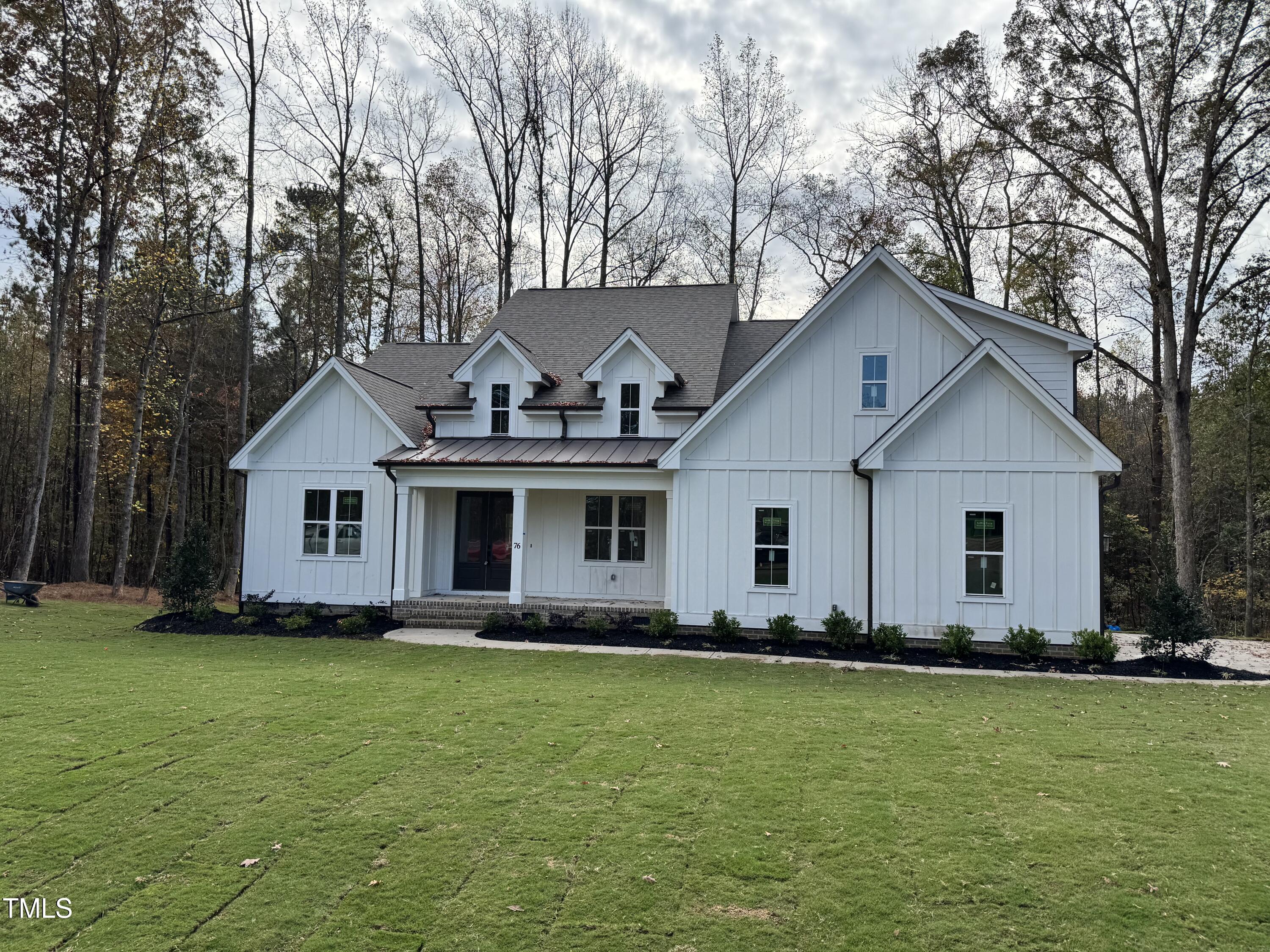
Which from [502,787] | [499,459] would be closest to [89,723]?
[502,787]

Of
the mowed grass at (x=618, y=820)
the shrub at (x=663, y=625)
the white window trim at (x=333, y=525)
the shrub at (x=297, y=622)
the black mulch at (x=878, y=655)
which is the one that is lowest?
the mowed grass at (x=618, y=820)

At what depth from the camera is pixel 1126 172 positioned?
21.0 m

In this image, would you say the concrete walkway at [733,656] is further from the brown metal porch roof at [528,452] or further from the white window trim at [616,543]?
the brown metal porch roof at [528,452]

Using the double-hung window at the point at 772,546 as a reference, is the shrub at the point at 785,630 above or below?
below

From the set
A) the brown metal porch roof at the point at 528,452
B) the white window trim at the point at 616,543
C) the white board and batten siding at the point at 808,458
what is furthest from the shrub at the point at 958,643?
the white window trim at the point at 616,543

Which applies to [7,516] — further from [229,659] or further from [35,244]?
[229,659]

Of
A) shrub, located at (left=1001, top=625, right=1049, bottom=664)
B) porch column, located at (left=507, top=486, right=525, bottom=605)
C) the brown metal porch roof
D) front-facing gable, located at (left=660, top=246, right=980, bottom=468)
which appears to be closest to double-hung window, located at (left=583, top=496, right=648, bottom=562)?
the brown metal porch roof

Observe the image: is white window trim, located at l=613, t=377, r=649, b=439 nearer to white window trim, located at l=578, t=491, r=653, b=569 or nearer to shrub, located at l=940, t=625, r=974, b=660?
white window trim, located at l=578, t=491, r=653, b=569

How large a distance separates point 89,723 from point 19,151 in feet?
73.9

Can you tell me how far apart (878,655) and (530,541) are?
8.04m

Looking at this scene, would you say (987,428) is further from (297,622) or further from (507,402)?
(297,622)

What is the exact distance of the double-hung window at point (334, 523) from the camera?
1747 centimetres

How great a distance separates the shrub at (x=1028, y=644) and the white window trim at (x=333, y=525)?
508 inches

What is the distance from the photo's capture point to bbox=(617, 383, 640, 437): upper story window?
57.9ft
